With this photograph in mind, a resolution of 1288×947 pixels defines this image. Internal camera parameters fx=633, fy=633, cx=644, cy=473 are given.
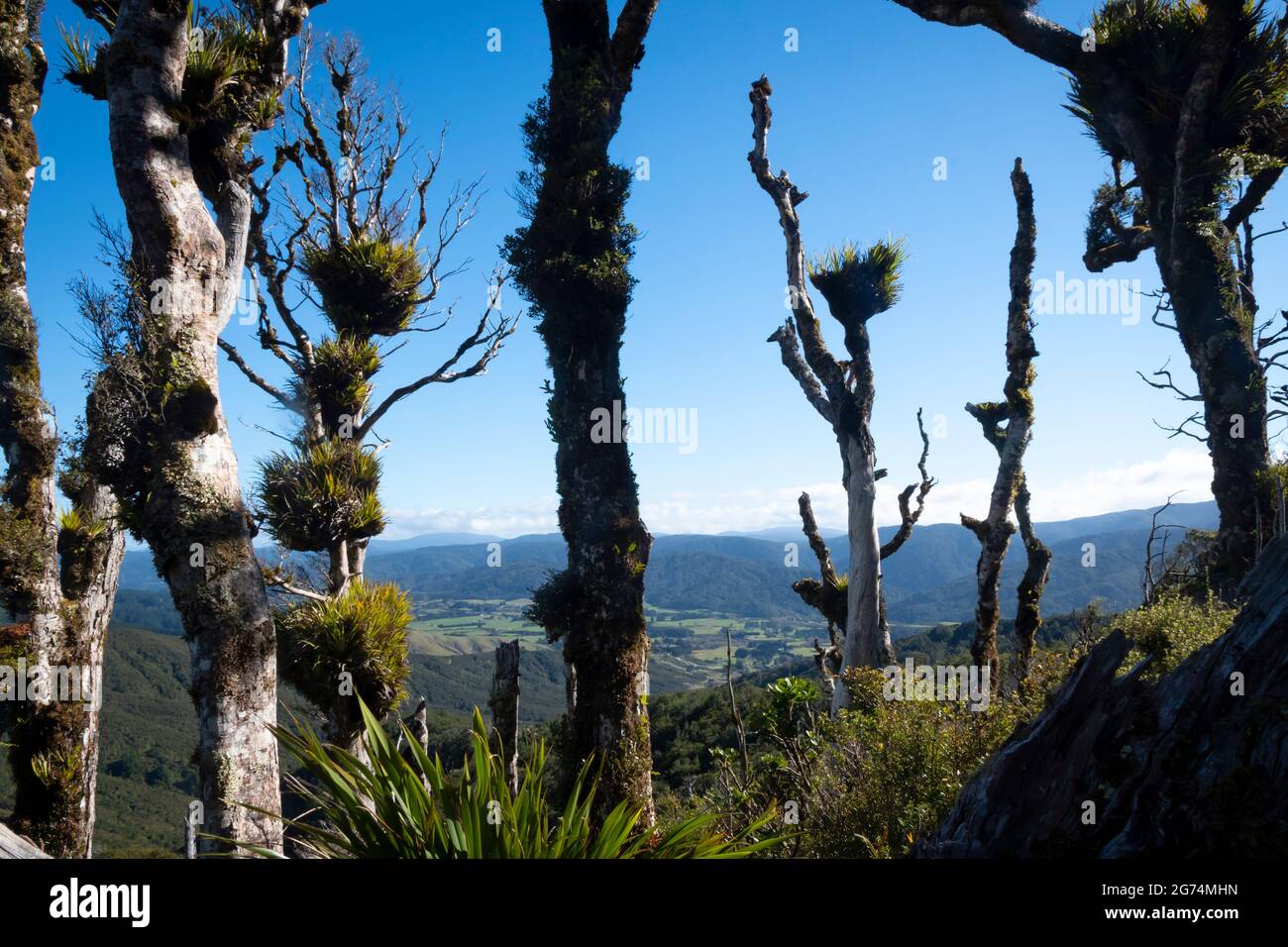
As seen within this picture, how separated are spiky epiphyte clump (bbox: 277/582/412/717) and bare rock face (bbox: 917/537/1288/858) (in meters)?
5.09

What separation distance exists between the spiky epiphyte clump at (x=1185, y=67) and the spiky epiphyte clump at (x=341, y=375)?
11.0 m

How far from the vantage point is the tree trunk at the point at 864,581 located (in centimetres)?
966

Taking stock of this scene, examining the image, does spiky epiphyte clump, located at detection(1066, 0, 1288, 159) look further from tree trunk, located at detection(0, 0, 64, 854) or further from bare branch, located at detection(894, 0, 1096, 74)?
tree trunk, located at detection(0, 0, 64, 854)

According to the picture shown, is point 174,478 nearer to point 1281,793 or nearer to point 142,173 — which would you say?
point 142,173

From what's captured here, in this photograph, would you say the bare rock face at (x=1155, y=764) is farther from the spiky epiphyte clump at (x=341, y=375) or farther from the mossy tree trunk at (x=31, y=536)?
the mossy tree trunk at (x=31, y=536)

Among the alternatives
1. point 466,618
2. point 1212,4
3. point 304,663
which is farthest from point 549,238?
point 466,618

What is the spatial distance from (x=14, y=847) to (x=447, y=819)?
1701 millimetres

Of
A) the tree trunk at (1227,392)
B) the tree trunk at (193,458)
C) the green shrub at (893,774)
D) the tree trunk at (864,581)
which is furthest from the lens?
the tree trunk at (864,581)

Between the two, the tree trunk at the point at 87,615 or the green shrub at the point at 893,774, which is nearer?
the green shrub at the point at 893,774

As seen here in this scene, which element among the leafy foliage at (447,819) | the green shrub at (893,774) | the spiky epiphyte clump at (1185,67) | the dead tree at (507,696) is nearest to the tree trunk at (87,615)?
the dead tree at (507,696)

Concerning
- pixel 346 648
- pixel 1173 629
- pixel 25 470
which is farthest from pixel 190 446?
pixel 1173 629

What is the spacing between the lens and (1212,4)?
812cm

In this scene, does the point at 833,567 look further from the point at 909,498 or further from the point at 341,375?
the point at 341,375

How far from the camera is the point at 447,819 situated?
287 cm
